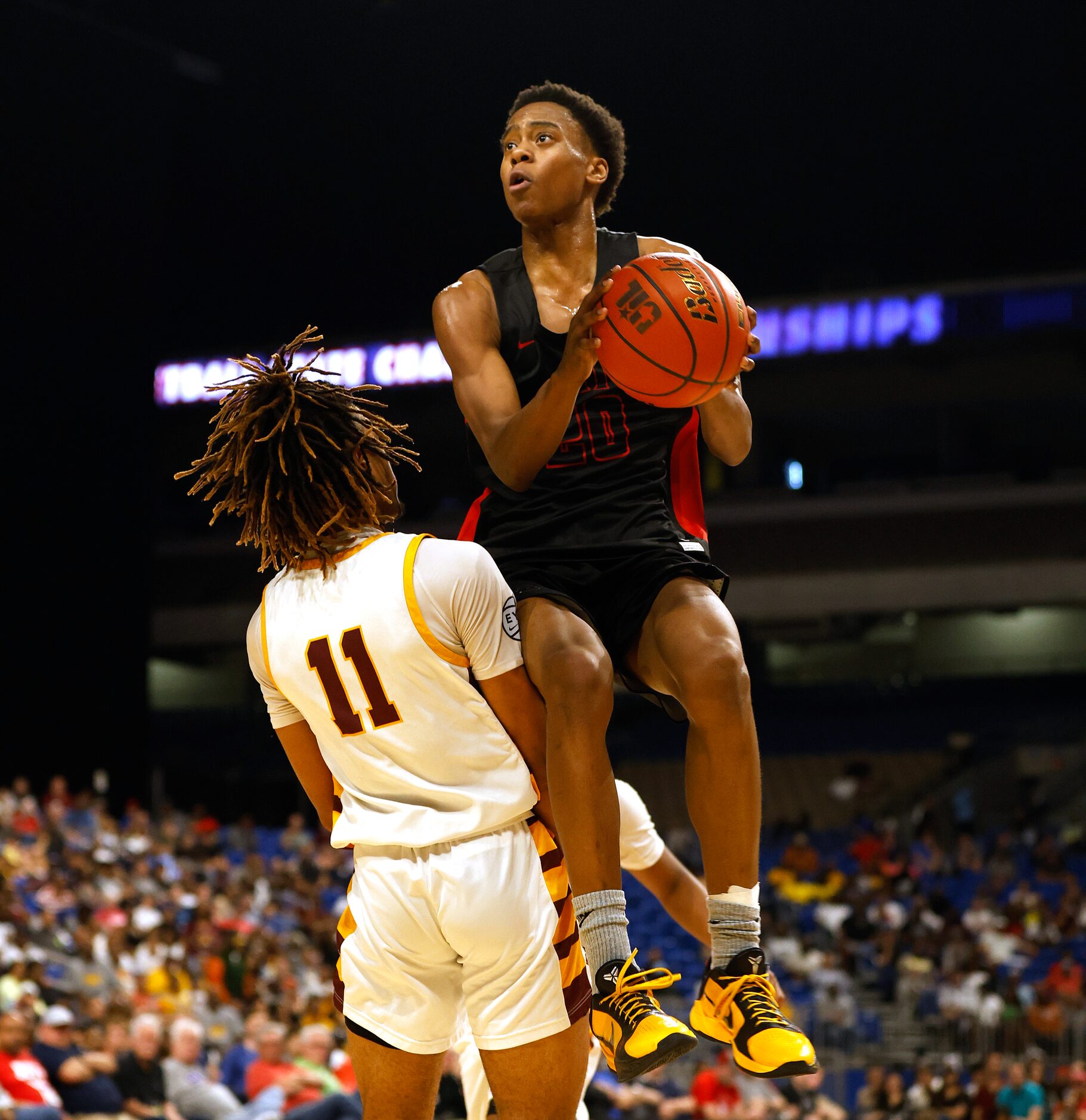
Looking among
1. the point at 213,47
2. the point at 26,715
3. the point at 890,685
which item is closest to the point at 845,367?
the point at 890,685

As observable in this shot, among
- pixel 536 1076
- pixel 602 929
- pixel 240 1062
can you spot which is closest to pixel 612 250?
pixel 602 929

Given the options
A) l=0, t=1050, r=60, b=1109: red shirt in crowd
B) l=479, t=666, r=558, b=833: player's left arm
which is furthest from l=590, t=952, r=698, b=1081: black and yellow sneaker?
l=0, t=1050, r=60, b=1109: red shirt in crowd

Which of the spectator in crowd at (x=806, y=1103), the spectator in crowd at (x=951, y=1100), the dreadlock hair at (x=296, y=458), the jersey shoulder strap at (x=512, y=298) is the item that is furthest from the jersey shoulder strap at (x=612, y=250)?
the spectator in crowd at (x=951, y=1100)

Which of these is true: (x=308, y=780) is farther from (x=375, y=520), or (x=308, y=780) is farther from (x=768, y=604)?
(x=768, y=604)

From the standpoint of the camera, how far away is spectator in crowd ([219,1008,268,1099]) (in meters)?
8.37

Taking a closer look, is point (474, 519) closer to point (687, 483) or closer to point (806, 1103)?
point (687, 483)

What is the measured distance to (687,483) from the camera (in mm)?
3123

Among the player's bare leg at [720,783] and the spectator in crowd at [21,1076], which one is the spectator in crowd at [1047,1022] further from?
the player's bare leg at [720,783]

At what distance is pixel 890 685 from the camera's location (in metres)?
23.2

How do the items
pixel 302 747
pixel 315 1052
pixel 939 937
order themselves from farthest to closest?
pixel 939 937, pixel 315 1052, pixel 302 747

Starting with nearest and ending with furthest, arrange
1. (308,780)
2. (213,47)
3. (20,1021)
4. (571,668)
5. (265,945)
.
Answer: (571,668)
(308,780)
(20,1021)
(265,945)
(213,47)

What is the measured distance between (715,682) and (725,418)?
58 cm

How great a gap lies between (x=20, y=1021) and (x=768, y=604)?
49.4 ft

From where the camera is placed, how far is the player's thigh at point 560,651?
271 cm
